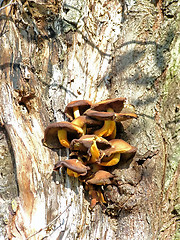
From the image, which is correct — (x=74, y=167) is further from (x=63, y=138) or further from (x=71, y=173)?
(x=63, y=138)

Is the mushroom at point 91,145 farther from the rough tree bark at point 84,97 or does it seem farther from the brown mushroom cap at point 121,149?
the rough tree bark at point 84,97

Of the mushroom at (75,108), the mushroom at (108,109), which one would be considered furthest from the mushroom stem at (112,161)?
the mushroom at (75,108)

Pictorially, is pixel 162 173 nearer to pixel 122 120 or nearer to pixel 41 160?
pixel 122 120

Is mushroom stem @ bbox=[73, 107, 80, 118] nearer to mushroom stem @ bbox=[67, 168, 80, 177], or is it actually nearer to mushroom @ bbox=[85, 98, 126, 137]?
mushroom @ bbox=[85, 98, 126, 137]

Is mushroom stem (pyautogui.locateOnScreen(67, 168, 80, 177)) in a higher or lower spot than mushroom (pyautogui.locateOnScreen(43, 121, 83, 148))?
lower

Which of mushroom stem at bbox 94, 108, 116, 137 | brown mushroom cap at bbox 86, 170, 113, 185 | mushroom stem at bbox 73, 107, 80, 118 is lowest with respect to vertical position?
brown mushroom cap at bbox 86, 170, 113, 185

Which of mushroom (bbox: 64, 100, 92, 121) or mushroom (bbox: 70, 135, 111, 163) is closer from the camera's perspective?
mushroom (bbox: 70, 135, 111, 163)

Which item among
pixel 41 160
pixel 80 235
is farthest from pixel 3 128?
pixel 80 235

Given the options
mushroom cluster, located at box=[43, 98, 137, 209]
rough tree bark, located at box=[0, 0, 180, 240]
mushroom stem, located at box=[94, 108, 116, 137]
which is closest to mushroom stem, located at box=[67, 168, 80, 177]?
mushroom cluster, located at box=[43, 98, 137, 209]
